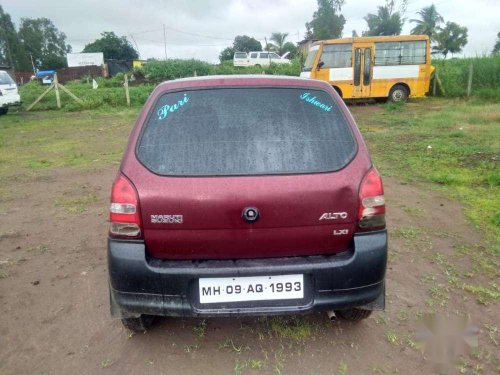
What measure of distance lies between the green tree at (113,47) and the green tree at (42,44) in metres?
8.47

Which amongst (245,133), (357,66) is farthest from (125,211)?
(357,66)

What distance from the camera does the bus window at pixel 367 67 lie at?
52.3 ft

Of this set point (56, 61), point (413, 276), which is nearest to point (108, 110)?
point (413, 276)

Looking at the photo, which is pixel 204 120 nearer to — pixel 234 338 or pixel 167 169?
pixel 167 169

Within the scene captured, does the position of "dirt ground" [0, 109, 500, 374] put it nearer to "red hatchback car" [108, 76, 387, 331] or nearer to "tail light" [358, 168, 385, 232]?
"red hatchback car" [108, 76, 387, 331]

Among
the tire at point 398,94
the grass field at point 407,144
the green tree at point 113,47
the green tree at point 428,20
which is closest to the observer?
the grass field at point 407,144

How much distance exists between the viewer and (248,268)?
2.20 metres

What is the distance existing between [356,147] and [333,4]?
233 ft

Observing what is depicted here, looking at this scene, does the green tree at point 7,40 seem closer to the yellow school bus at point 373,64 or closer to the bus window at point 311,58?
the bus window at point 311,58

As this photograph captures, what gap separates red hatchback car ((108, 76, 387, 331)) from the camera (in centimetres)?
219

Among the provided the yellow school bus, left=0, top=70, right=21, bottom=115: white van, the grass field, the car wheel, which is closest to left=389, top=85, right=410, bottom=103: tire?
the yellow school bus

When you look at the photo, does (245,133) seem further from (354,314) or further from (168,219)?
(354,314)

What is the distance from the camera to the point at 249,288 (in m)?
2.24

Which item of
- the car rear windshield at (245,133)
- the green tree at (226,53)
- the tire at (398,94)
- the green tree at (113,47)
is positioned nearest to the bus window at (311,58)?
the tire at (398,94)
